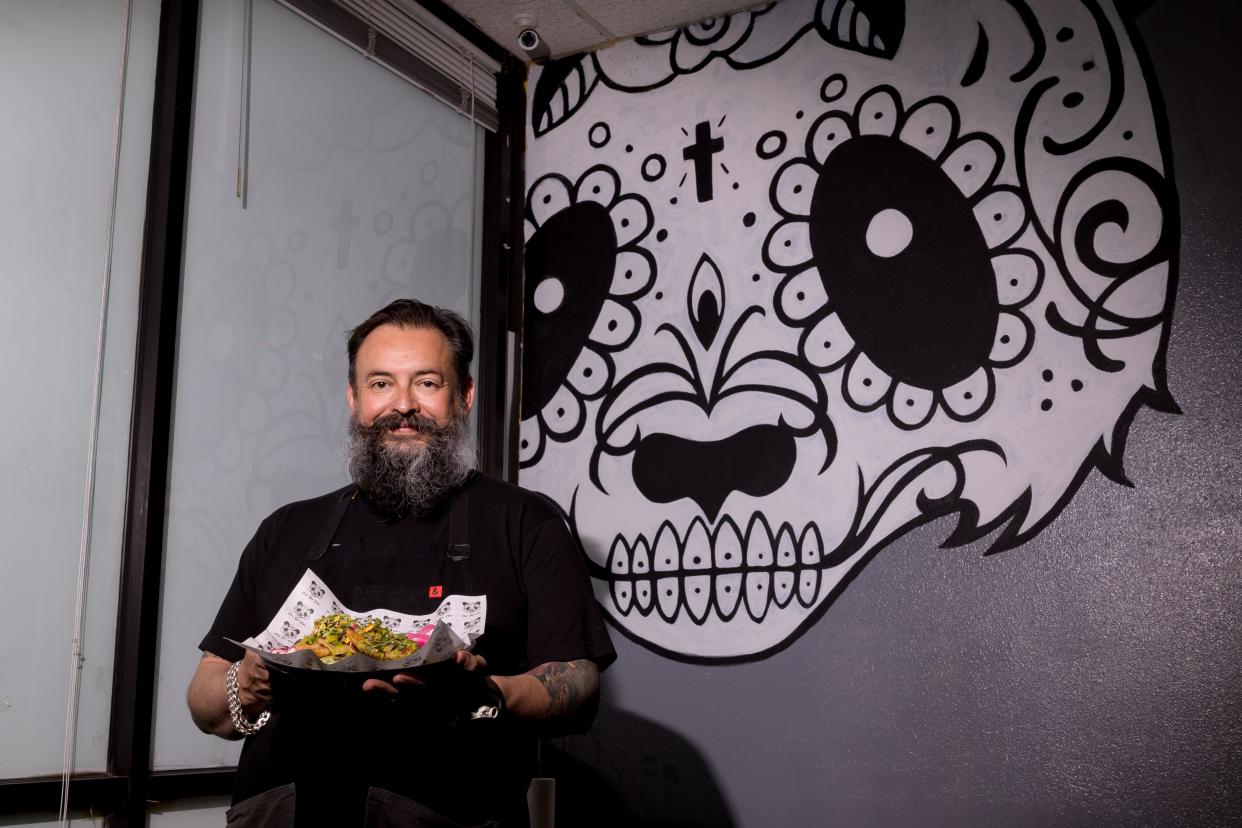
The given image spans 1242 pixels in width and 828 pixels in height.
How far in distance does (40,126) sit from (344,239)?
849mm

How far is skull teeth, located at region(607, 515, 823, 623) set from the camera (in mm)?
2711

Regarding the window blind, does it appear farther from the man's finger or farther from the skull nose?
the man's finger

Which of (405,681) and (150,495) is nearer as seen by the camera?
(405,681)

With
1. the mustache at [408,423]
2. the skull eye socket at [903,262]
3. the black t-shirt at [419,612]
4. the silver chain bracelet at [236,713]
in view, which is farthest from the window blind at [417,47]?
the silver chain bracelet at [236,713]

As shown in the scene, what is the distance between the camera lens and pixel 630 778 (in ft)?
9.23

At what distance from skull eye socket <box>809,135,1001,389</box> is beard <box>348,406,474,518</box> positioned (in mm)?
1190

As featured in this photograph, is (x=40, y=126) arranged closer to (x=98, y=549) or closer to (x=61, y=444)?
(x=61, y=444)

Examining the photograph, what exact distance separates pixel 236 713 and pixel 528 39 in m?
2.32

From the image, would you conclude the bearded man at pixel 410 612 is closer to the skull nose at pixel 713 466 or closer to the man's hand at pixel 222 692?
the man's hand at pixel 222 692

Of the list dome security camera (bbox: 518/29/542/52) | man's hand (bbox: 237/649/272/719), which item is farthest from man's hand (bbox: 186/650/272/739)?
dome security camera (bbox: 518/29/542/52)

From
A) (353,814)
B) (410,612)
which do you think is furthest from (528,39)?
(353,814)

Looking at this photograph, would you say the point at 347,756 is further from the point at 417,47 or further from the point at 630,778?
the point at 417,47

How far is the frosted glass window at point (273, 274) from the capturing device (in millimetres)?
2332

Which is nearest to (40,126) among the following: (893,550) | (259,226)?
(259,226)
